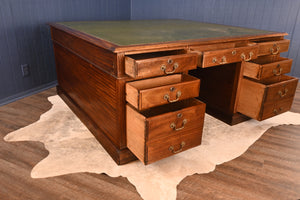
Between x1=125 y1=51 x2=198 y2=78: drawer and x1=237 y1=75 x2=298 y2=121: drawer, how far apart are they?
68 cm

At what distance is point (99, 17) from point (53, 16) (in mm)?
737

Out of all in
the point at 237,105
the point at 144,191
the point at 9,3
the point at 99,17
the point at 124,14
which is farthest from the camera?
the point at 124,14

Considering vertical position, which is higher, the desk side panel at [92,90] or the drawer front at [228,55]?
the drawer front at [228,55]

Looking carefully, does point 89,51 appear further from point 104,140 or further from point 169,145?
point 169,145

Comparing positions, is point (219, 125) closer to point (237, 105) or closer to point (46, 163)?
point (237, 105)

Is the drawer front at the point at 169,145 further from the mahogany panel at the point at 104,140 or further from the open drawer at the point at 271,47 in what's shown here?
the open drawer at the point at 271,47

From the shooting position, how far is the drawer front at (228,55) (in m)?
1.47

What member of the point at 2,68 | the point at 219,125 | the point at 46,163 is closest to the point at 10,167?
the point at 46,163

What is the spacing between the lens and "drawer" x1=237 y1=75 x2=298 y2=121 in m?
1.75

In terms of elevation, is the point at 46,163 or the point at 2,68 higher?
the point at 2,68

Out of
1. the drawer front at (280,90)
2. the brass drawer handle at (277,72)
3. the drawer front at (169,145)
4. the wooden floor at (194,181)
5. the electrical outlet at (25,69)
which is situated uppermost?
the brass drawer handle at (277,72)

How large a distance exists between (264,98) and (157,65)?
0.97 m

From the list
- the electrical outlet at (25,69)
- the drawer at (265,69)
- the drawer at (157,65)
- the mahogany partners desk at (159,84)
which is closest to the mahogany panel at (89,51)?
the mahogany partners desk at (159,84)

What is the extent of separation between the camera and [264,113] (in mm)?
1806
